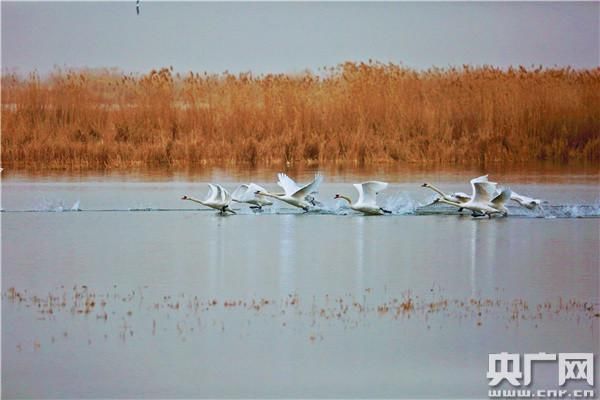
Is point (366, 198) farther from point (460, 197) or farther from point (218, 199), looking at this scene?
point (218, 199)

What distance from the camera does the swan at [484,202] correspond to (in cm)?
1440

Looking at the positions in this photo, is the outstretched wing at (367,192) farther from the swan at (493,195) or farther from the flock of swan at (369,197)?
the swan at (493,195)

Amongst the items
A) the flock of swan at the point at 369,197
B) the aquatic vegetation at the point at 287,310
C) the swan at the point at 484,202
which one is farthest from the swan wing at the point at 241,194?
the aquatic vegetation at the point at 287,310

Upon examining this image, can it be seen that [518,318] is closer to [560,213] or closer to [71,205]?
[560,213]

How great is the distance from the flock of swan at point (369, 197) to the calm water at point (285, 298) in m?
0.21

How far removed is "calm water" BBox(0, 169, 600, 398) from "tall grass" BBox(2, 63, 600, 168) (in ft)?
20.1

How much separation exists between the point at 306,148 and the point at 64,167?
436 cm

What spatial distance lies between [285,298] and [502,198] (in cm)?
543

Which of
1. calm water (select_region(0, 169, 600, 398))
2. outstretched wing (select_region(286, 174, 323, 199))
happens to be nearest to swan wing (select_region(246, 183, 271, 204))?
calm water (select_region(0, 169, 600, 398))

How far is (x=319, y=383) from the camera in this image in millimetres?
7582

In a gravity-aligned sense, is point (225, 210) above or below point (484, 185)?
below

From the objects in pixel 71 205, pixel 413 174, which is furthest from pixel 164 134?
pixel 71 205

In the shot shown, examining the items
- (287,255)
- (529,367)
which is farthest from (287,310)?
(287,255)

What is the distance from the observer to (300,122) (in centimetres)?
2245
